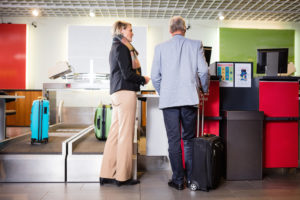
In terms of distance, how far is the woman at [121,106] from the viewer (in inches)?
84.1

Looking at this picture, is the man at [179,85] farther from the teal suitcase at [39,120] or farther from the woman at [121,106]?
the teal suitcase at [39,120]

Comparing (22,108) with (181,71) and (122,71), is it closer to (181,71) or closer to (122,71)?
(122,71)

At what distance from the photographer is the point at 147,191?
6.88ft

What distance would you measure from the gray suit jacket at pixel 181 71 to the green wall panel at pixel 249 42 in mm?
5495

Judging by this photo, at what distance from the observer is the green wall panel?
7285 mm

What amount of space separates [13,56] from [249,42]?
7.05 metres

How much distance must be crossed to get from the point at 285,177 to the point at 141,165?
1.56 metres

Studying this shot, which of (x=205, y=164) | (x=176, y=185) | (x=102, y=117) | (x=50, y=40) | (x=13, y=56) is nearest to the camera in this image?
(x=205, y=164)

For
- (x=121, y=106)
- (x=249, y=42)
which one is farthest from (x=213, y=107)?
(x=249, y=42)

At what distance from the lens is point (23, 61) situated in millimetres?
7125

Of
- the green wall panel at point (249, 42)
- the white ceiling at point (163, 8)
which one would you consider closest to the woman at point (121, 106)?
the white ceiling at point (163, 8)

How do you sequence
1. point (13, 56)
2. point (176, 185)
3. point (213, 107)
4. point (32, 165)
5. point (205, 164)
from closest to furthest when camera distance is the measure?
point (205, 164) < point (176, 185) < point (32, 165) < point (213, 107) < point (13, 56)

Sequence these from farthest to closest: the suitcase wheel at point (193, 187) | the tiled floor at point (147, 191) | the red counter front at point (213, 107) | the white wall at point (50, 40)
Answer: the white wall at point (50, 40), the red counter front at point (213, 107), the suitcase wheel at point (193, 187), the tiled floor at point (147, 191)

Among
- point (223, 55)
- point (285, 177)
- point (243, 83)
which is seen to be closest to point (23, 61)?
point (223, 55)
